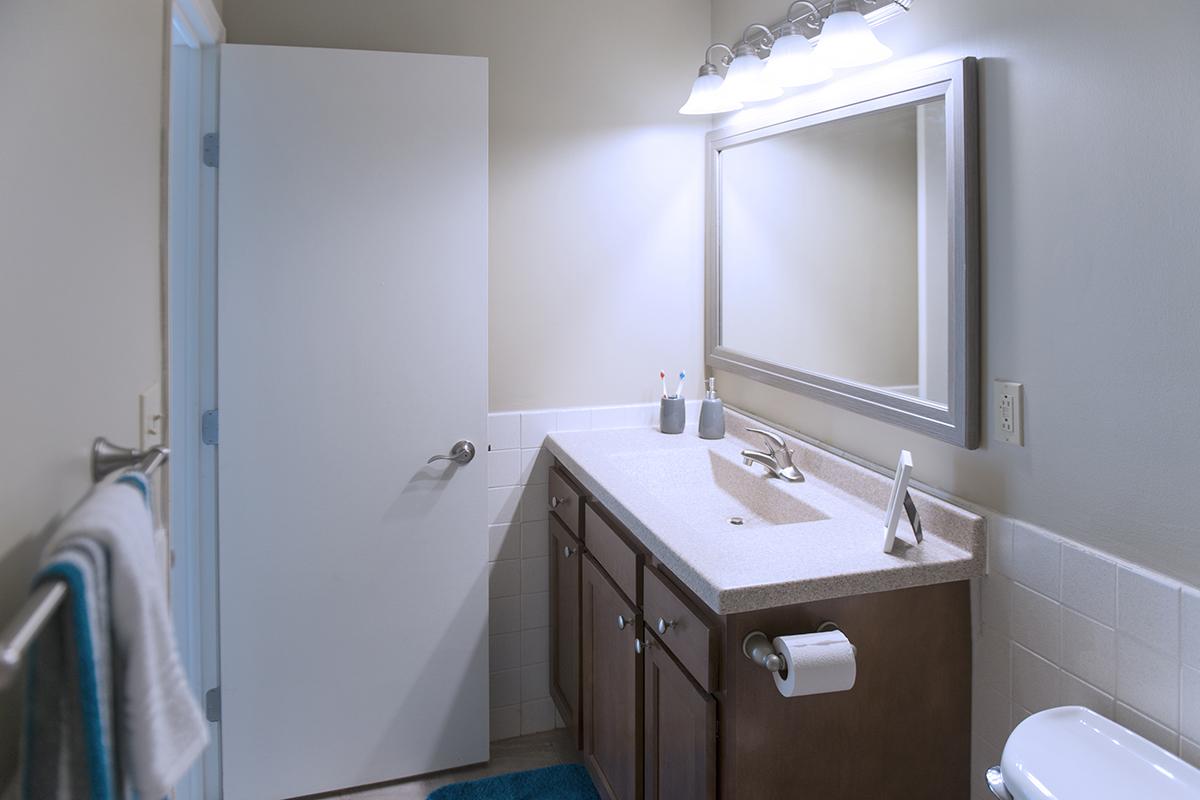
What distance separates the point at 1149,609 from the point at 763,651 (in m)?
0.56

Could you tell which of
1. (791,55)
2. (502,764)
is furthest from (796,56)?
(502,764)

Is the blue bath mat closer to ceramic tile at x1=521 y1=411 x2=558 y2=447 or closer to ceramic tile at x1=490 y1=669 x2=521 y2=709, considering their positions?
ceramic tile at x1=490 y1=669 x2=521 y2=709

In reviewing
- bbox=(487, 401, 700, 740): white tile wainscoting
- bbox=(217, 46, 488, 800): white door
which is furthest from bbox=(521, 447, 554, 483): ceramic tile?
bbox=(217, 46, 488, 800): white door

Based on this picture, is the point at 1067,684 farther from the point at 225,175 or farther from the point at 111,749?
the point at 225,175

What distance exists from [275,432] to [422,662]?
0.75m

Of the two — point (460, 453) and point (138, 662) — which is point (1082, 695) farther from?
point (460, 453)

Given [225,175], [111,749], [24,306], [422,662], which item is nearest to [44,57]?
[24,306]

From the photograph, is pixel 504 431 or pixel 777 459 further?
pixel 504 431

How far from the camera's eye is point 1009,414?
147 cm

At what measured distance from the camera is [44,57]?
854 millimetres

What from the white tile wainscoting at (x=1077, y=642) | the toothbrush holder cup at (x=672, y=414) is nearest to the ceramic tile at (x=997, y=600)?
the white tile wainscoting at (x=1077, y=642)

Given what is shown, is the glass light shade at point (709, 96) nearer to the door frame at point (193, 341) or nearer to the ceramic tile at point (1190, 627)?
the door frame at point (193, 341)

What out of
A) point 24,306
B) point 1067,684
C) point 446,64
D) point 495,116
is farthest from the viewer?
point 495,116

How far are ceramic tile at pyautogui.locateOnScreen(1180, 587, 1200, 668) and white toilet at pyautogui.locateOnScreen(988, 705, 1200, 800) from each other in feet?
0.44
